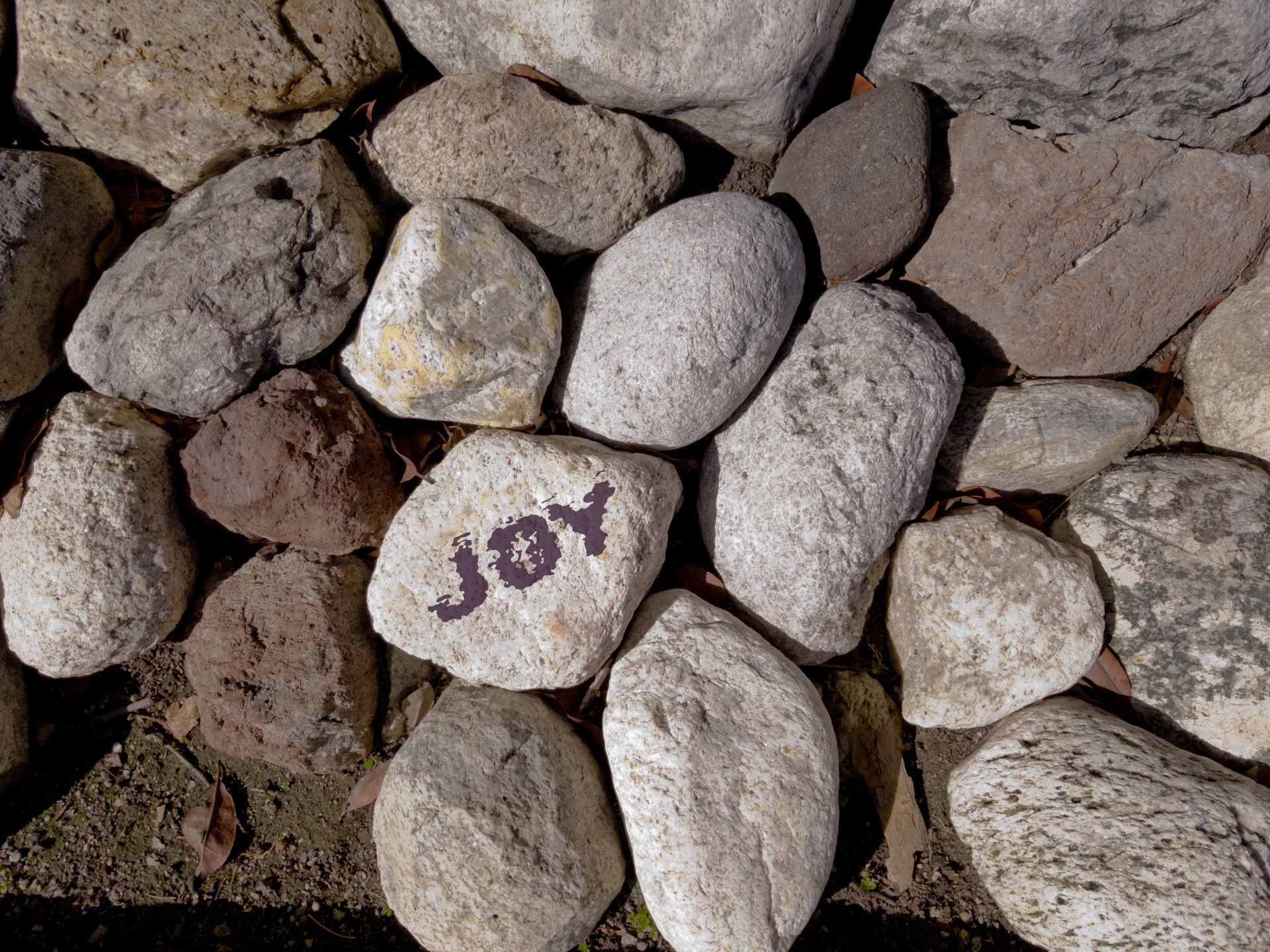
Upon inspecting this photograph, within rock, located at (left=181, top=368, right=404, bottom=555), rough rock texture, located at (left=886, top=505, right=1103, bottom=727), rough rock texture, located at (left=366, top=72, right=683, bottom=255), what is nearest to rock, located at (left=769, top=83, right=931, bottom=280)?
rough rock texture, located at (left=366, top=72, right=683, bottom=255)

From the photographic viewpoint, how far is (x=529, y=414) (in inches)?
86.0

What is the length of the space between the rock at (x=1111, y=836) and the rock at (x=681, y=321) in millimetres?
1411

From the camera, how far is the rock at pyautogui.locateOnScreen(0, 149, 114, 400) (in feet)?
6.68

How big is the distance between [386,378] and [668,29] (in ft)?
4.11

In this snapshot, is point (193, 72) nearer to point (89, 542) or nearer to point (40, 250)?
point (40, 250)

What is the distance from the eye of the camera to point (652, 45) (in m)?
2.12

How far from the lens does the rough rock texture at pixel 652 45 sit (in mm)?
2096

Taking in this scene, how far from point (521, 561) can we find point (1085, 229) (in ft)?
6.69

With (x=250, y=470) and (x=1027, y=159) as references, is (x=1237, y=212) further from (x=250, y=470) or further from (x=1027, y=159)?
(x=250, y=470)

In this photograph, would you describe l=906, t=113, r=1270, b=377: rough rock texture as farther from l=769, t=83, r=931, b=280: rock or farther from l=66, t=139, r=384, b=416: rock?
l=66, t=139, r=384, b=416: rock

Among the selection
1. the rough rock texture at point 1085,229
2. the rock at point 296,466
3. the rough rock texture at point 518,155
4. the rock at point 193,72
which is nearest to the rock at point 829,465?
the rough rock texture at point 1085,229

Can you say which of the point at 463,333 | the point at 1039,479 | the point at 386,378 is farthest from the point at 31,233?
the point at 1039,479

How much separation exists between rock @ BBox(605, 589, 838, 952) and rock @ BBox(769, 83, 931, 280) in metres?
1.27

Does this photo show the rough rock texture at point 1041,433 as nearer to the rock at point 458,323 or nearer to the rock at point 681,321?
the rock at point 681,321
